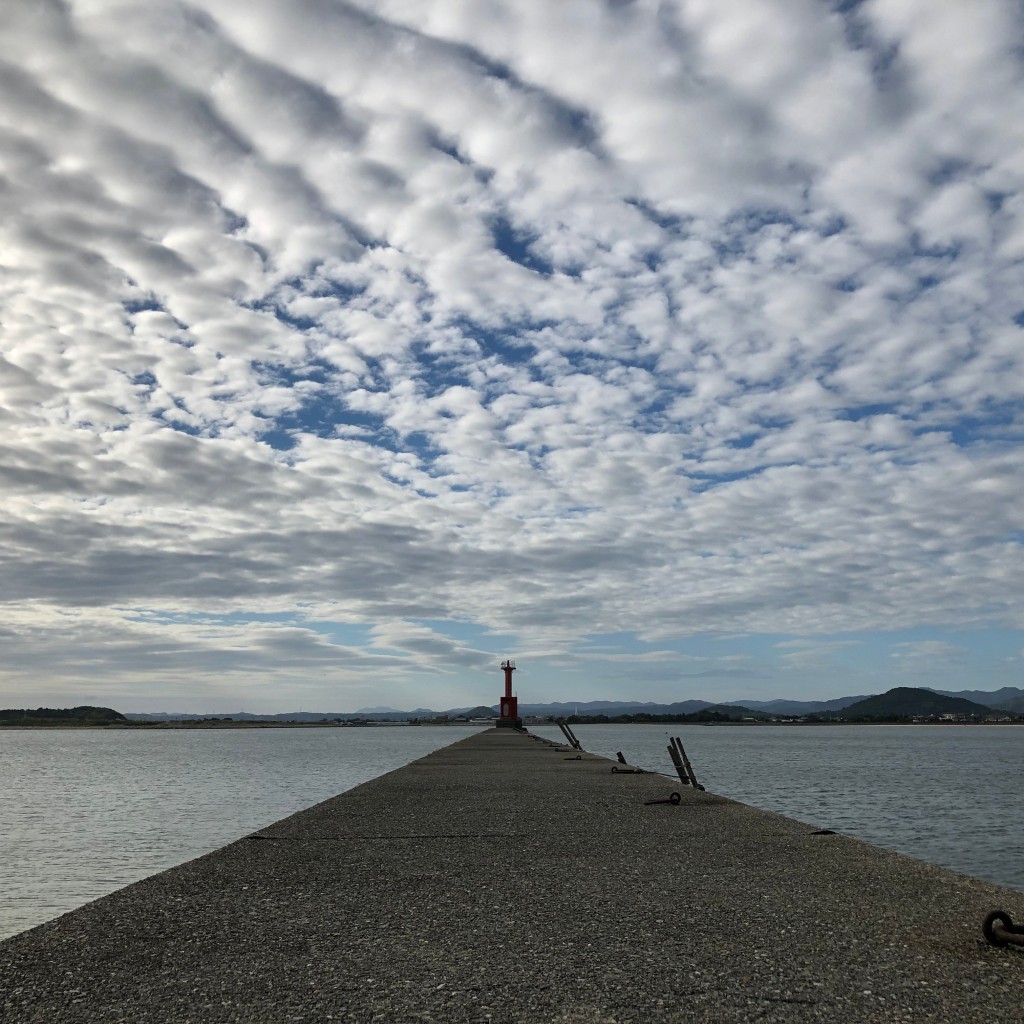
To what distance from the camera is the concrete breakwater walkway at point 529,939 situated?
5844 mm

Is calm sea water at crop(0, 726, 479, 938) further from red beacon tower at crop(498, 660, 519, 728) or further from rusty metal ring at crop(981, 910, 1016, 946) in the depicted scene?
red beacon tower at crop(498, 660, 519, 728)

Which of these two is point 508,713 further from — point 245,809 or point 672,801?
point 672,801

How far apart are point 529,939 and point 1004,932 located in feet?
12.2

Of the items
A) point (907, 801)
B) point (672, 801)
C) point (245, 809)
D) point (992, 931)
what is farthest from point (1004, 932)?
point (907, 801)

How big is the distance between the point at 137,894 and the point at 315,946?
331 cm

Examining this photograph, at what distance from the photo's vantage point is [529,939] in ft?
24.3

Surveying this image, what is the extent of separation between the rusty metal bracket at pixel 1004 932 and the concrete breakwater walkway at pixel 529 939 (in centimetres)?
9

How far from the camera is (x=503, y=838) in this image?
13.4m

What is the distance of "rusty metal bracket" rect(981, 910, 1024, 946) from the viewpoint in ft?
23.3

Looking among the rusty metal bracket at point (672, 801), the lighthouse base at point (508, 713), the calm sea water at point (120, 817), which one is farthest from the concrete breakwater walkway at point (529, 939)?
the lighthouse base at point (508, 713)

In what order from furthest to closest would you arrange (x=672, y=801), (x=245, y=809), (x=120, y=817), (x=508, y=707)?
(x=508, y=707) < (x=245, y=809) < (x=120, y=817) < (x=672, y=801)

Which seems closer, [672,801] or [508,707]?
[672,801]

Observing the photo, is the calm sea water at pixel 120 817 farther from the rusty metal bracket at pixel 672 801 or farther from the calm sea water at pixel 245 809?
the rusty metal bracket at pixel 672 801

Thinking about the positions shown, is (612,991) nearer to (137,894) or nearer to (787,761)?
(137,894)
